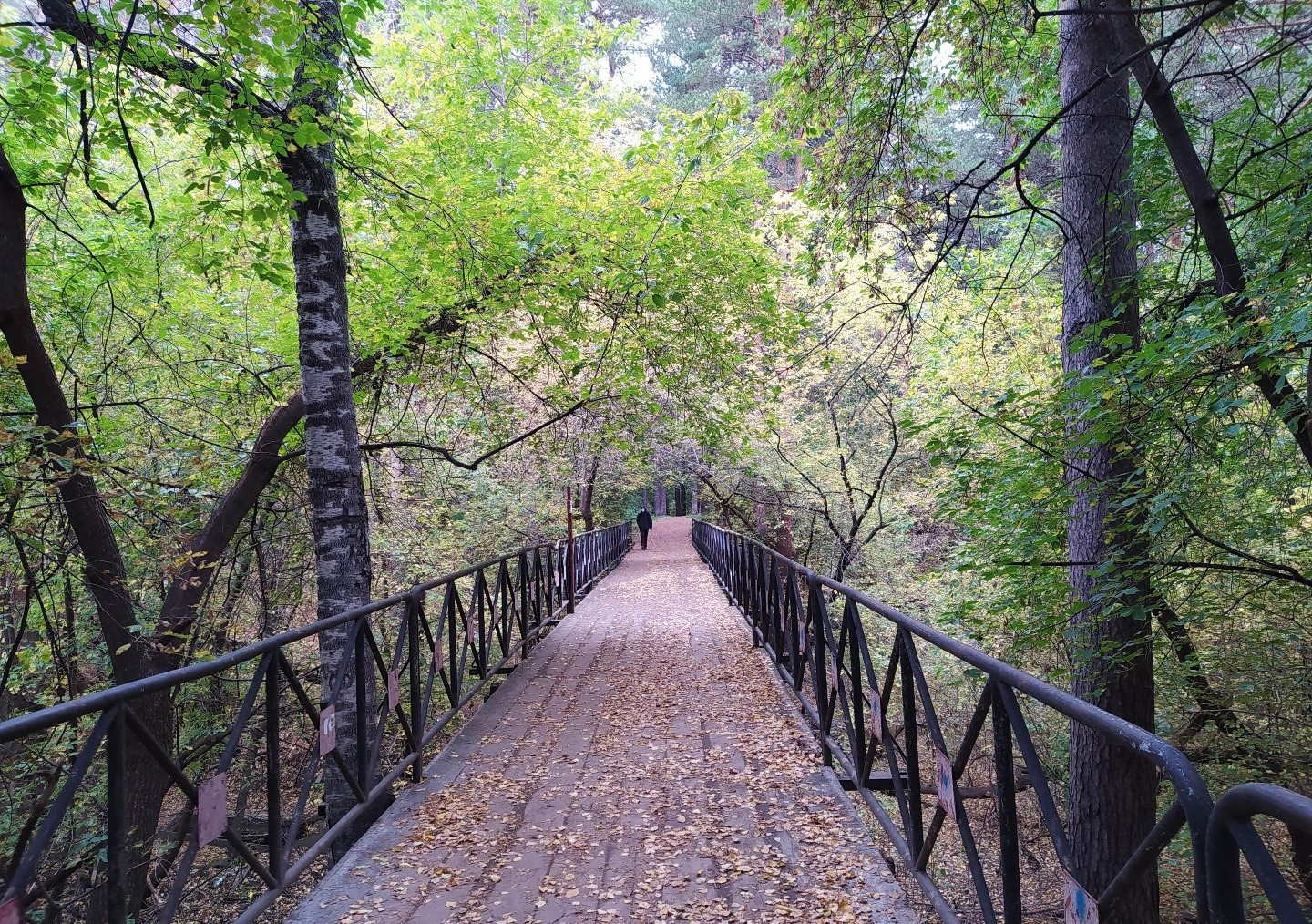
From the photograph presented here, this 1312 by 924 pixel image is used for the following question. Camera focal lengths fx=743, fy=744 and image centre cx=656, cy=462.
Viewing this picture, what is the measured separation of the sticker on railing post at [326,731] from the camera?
3324 mm

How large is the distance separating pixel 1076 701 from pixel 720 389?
799 centimetres

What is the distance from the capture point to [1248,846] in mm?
1197

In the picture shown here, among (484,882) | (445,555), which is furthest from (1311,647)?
(445,555)

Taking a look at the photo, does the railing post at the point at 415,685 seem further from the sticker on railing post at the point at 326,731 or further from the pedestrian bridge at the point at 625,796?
the sticker on railing post at the point at 326,731

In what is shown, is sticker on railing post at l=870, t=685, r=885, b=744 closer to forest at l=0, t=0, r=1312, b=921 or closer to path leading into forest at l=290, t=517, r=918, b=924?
path leading into forest at l=290, t=517, r=918, b=924

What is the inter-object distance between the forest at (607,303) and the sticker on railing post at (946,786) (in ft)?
5.29

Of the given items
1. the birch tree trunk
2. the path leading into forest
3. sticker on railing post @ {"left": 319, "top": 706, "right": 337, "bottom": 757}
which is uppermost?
the birch tree trunk

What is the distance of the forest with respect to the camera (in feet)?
12.1

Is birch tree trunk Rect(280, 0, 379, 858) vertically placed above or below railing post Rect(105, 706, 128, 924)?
above

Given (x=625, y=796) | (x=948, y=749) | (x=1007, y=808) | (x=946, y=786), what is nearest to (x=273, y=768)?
(x=625, y=796)

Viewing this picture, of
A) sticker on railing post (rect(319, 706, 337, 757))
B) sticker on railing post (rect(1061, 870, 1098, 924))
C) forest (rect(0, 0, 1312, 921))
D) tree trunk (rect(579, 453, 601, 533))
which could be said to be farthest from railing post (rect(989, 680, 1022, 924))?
tree trunk (rect(579, 453, 601, 533))

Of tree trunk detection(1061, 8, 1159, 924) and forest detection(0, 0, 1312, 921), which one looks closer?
forest detection(0, 0, 1312, 921)

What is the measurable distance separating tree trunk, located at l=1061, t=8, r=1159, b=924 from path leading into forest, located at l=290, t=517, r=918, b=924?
1.81 metres

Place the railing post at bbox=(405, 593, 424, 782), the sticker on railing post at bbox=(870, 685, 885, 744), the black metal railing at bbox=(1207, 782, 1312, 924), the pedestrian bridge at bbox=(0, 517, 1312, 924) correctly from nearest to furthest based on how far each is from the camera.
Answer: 1. the black metal railing at bbox=(1207, 782, 1312, 924)
2. the pedestrian bridge at bbox=(0, 517, 1312, 924)
3. the sticker on railing post at bbox=(870, 685, 885, 744)
4. the railing post at bbox=(405, 593, 424, 782)
